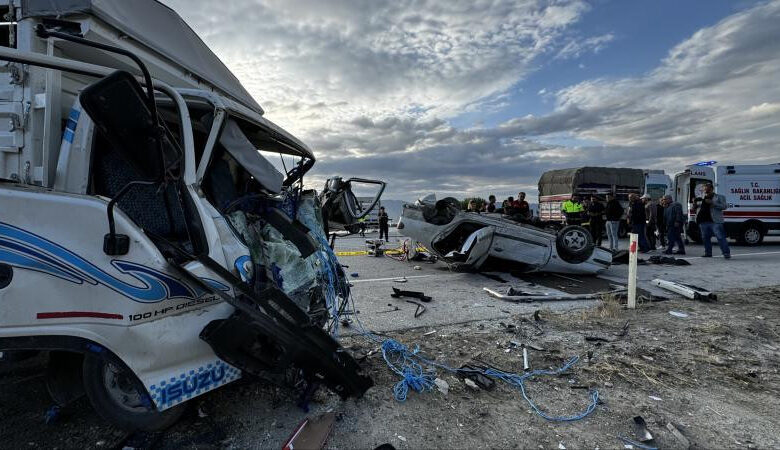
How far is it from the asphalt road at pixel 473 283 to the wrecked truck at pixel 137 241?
1949 mm

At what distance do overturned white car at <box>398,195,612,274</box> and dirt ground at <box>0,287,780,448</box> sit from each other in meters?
3.02

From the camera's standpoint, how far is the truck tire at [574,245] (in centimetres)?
736

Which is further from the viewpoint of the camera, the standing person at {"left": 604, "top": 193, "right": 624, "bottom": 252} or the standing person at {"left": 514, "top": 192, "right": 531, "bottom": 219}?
the standing person at {"left": 514, "top": 192, "right": 531, "bottom": 219}

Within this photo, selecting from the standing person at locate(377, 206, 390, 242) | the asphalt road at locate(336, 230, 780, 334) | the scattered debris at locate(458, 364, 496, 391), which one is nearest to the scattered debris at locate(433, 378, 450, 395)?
the scattered debris at locate(458, 364, 496, 391)

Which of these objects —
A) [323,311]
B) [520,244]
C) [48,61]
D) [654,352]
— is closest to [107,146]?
[48,61]

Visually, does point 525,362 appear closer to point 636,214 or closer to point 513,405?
point 513,405

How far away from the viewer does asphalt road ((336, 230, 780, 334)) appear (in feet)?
16.6

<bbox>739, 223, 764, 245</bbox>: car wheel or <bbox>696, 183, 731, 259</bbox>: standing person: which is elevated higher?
<bbox>696, 183, 731, 259</bbox>: standing person

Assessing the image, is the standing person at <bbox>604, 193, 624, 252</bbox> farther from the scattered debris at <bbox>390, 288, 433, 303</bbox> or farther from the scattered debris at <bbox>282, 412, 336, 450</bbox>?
the scattered debris at <bbox>282, 412, 336, 450</bbox>

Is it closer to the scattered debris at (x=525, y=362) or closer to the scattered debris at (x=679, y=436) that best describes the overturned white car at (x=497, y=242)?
the scattered debris at (x=525, y=362)

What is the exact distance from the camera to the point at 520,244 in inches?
288

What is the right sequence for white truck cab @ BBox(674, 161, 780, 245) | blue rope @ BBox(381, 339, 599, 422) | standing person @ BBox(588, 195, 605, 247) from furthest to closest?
white truck cab @ BBox(674, 161, 780, 245)
standing person @ BBox(588, 195, 605, 247)
blue rope @ BBox(381, 339, 599, 422)

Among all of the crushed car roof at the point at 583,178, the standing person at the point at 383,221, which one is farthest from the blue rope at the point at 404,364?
the crushed car roof at the point at 583,178

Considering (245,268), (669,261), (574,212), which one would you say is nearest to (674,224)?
(669,261)
